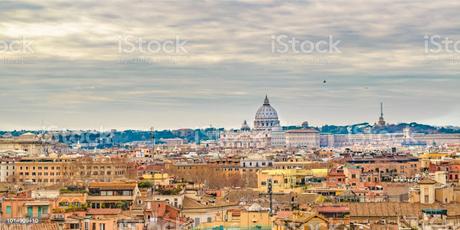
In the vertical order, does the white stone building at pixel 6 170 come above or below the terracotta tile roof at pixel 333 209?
above

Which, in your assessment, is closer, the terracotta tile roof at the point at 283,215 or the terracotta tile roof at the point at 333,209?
the terracotta tile roof at the point at 283,215

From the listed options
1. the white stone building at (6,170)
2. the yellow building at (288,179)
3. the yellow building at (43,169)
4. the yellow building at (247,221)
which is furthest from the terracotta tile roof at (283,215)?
the white stone building at (6,170)

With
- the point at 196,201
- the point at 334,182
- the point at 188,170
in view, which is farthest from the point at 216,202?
the point at 188,170

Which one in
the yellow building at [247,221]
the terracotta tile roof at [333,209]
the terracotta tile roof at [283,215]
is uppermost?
the terracotta tile roof at [333,209]

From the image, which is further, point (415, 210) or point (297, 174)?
point (297, 174)

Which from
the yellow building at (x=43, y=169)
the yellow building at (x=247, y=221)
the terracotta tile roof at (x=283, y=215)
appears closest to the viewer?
the terracotta tile roof at (x=283, y=215)

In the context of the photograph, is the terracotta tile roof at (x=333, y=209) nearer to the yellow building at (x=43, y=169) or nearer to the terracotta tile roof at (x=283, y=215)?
the terracotta tile roof at (x=283, y=215)

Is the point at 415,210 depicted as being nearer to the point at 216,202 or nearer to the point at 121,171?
the point at 216,202

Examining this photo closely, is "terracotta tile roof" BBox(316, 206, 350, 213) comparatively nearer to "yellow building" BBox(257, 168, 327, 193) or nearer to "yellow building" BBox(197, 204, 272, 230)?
"yellow building" BBox(197, 204, 272, 230)
